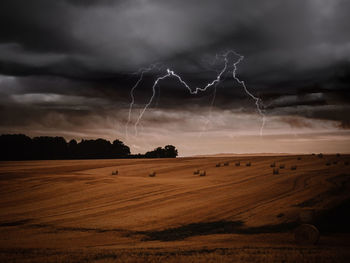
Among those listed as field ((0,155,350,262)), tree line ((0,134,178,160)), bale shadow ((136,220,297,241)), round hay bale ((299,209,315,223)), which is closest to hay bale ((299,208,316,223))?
round hay bale ((299,209,315,223))

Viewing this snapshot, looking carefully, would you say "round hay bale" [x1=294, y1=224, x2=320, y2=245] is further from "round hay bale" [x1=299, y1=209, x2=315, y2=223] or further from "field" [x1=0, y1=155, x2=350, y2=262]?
"round hay bale" [x1=299, y1=209, x2=315, y2=223]

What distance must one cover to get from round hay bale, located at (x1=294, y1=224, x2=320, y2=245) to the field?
238 millimetres

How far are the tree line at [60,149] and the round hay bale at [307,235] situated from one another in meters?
59.1

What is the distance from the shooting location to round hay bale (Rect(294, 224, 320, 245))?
28.3 ft

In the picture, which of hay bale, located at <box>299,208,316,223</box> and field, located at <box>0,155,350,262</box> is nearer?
field, located at <box>0,155,350,262</box>

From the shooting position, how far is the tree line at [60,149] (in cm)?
5906

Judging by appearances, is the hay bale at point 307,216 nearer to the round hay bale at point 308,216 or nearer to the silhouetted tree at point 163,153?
the round hay bale at point 308,216

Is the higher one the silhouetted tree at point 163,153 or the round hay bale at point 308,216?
the silhouetted tree at point 163,153

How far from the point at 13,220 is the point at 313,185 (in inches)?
576

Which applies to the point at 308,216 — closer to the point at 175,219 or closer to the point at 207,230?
the point at 207,230

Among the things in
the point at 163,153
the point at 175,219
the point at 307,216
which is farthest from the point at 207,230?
the point at 163,153

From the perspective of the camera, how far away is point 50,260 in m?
7.23

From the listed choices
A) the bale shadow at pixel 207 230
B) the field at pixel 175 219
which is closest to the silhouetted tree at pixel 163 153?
the field at pixel 175 219

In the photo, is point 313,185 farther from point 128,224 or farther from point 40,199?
point 40,199
